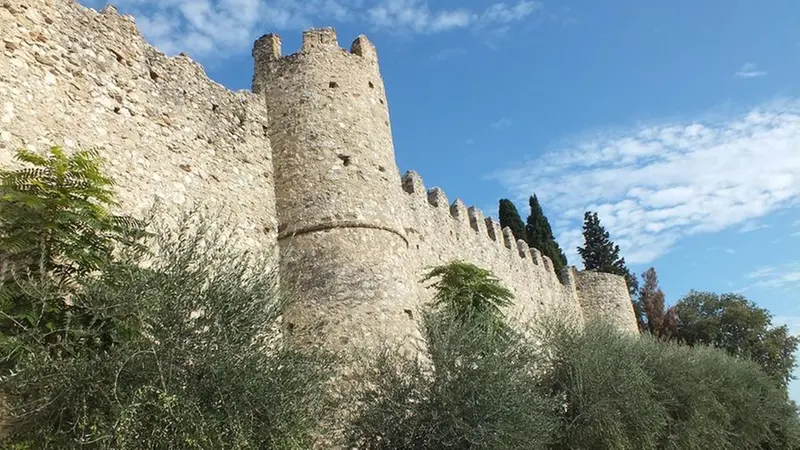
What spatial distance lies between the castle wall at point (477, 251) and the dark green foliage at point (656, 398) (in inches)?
53.5

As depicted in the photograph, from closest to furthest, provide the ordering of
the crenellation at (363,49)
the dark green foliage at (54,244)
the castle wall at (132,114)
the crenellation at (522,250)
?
the dark green foliage at (54,244) < the castle wall at (132,114) < the crenellation at (363,49) < the crenellation at (522,250)

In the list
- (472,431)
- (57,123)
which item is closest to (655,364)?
(472,431)

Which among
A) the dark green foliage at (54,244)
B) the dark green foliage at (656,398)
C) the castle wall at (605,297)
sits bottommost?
the dark green foliage at (656,398)

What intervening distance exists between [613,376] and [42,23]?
9568 millimetres

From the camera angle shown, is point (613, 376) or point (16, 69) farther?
point (613, 376)

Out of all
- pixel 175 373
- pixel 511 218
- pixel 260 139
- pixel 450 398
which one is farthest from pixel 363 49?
pixel 511 218

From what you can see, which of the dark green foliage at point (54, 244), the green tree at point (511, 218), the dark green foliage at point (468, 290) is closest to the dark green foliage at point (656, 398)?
the dark green foliage at point (468, 290)

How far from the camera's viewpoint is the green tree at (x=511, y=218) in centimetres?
2978

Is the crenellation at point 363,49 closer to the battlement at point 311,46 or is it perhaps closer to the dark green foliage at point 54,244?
the battlement at point 311,46

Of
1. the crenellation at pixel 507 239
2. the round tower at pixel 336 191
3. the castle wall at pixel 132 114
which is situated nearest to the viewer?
the castle wall at pixel 132 114

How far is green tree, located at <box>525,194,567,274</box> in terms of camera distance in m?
30.5

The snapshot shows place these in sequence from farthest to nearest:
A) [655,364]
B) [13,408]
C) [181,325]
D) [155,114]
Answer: [655,364], [155,114], [181,325], [13,408]

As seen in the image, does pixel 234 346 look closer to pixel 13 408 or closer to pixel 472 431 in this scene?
pixel 13 408

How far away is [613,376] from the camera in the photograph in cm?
1112
